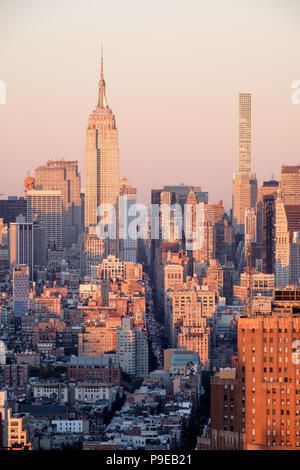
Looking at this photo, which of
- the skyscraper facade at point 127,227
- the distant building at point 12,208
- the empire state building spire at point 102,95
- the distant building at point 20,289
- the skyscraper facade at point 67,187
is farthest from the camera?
the skyscraper facade at point 67,187

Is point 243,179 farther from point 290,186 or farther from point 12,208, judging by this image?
point 12,208

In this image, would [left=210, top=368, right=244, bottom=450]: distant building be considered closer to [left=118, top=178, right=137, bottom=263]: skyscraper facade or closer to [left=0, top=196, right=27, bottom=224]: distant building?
[left=118, top=178, right=137, bottom=263]: skyscraper facade

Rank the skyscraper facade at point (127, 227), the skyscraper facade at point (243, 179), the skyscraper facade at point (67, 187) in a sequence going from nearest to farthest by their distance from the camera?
the skyscraper facade at point (243, 179) → the skyscraper facade at point (127, 227) → the skyscraper facade at point (67, 187)

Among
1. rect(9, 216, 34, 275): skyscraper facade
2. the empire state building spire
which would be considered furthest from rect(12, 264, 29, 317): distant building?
the empire state building spire

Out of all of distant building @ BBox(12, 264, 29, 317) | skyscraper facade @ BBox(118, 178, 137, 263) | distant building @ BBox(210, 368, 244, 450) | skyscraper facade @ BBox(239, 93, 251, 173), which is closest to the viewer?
distant building @ BBox(210, 368, 244, 450)

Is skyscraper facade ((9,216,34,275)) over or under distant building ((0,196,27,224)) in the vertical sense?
under

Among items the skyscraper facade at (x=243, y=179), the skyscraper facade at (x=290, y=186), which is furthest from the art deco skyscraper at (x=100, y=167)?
the skyscraper facade at (x=290, y=186)

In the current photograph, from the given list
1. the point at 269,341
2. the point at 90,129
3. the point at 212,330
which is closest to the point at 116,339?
the point at 212,330

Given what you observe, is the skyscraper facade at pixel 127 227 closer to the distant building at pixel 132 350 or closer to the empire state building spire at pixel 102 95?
the empire state building spire at pixel 102 95

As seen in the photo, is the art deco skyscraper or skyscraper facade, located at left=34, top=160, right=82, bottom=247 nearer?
skyscraper facade, located at left=34, top=160, right=82, bottom=247
